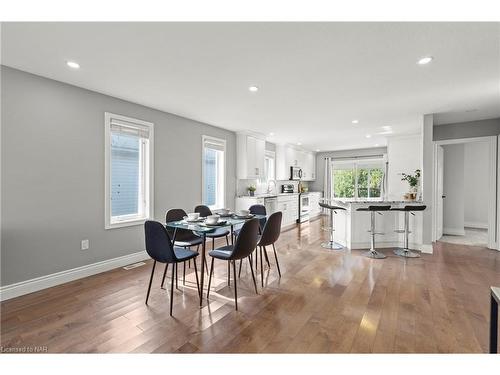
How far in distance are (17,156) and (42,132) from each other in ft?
1.22

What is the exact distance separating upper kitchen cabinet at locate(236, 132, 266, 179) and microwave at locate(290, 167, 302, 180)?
2.19m

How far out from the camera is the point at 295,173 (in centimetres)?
819

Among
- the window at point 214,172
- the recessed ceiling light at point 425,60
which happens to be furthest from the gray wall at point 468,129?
the window at point 214,172

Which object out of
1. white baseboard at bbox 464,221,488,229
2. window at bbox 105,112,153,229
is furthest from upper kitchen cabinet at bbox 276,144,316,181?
white baseboard at bbox 464,221,488,229

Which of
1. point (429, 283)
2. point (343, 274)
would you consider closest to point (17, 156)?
point (343, 274)

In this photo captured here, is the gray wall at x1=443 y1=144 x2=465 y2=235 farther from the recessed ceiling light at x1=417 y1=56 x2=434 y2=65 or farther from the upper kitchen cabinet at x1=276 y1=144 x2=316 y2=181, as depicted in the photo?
the recessed ceiling light at x1=417 y1=56 x2=434 y2=65

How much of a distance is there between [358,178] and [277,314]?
287 inches

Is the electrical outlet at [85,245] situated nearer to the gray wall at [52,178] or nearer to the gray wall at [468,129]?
the gray wall at [52,178]

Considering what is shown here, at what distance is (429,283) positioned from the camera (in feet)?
9.75

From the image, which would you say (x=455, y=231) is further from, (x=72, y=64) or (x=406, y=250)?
(x=72, y=64)

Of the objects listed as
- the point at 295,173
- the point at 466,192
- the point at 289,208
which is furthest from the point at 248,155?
the point at 466,192

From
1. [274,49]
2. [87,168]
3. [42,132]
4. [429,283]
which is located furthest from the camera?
[87,168]

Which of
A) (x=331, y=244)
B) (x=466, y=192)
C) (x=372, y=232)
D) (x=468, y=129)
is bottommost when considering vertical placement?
(x=331, y=244)
